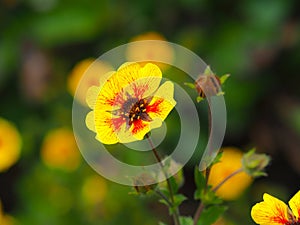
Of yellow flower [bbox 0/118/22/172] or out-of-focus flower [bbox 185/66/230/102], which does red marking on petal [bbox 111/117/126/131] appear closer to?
out-of-focus flower [bbox 185/66/230/102]

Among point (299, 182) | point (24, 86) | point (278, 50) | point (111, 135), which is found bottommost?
point (299, 182)

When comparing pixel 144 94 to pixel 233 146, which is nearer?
pixel 144 94

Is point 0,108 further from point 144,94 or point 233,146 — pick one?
point 144,94

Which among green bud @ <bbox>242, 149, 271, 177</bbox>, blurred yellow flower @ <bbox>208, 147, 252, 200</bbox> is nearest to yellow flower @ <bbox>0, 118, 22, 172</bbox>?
blurred yellow flower @ <bbox>208, 147, 252, 200</bbox>

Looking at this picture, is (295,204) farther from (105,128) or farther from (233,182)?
(233,182)

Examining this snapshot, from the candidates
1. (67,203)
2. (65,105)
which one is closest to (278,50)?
(65,105)

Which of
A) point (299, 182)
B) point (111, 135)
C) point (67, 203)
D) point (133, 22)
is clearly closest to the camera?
point (111, 135)

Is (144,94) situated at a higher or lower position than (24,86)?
higher
